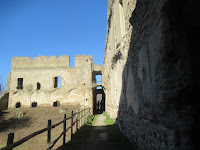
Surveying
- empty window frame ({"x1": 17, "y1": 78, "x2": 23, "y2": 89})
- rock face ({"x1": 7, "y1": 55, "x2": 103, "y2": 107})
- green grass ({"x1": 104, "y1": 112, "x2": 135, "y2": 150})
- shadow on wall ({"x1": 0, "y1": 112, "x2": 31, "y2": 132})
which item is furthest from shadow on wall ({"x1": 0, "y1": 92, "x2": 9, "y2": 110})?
green grass ({"x1": 104, "y1": 112, "x2": 135, "y2": 150})

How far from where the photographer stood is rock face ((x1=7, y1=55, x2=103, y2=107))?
2231cm

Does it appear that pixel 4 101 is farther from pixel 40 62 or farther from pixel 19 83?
pixel 40 62

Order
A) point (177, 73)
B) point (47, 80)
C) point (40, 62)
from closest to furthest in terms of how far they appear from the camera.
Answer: point (177, 73) → point (47, 80) → point (40, 62)

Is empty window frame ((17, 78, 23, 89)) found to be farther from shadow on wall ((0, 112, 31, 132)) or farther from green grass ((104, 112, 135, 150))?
green grass ((104, 112, 135, 150))

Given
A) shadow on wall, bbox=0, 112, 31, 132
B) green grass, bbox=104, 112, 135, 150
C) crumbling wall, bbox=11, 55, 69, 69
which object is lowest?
shadow on wall, bbox=0, 112, 31, 132

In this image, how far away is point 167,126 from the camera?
229 centimetres

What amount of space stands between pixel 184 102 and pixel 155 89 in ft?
1.70

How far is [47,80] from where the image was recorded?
23562 millimetres

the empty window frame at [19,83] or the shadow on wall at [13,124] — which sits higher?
the empty window frame at [19,83]

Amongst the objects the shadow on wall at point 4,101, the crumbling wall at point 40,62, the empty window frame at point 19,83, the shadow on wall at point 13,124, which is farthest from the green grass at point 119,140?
the shadow on wall at point 4,101

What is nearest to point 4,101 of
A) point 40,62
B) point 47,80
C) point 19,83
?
point 19,83

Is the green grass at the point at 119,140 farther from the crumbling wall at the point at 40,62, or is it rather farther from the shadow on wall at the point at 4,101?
the shadow on wall at the point at 4,101

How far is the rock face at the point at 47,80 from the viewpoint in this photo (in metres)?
22.3

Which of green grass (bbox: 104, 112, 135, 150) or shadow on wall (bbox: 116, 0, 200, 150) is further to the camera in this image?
green grass (bbox: 104, 112, 135, 150)
